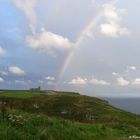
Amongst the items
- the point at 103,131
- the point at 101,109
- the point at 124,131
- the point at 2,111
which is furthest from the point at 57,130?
the point at 101,109

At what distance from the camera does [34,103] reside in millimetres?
70062

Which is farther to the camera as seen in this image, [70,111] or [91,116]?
[70,111]

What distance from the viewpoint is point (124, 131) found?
37.4 m

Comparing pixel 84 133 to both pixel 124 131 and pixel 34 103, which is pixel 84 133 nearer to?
pixel 124 131

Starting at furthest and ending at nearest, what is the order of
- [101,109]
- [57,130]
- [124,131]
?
[101,109]
[124,131]
[57,130]

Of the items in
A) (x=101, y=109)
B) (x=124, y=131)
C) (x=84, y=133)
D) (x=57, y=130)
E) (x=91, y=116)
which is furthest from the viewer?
(x=101, y=109)

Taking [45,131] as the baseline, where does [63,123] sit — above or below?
above

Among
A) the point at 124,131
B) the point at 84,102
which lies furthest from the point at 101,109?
the point at 124,131

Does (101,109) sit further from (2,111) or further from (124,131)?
(2,111)

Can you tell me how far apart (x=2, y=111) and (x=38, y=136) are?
18.0 ft

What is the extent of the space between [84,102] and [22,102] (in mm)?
15016

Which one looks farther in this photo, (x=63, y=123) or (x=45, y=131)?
(x=63, y=123)

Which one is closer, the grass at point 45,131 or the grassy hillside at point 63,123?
the grass at point 45,131

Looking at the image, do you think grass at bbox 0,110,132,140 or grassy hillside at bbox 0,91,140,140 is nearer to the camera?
grass at bbox 0,110,132,140
